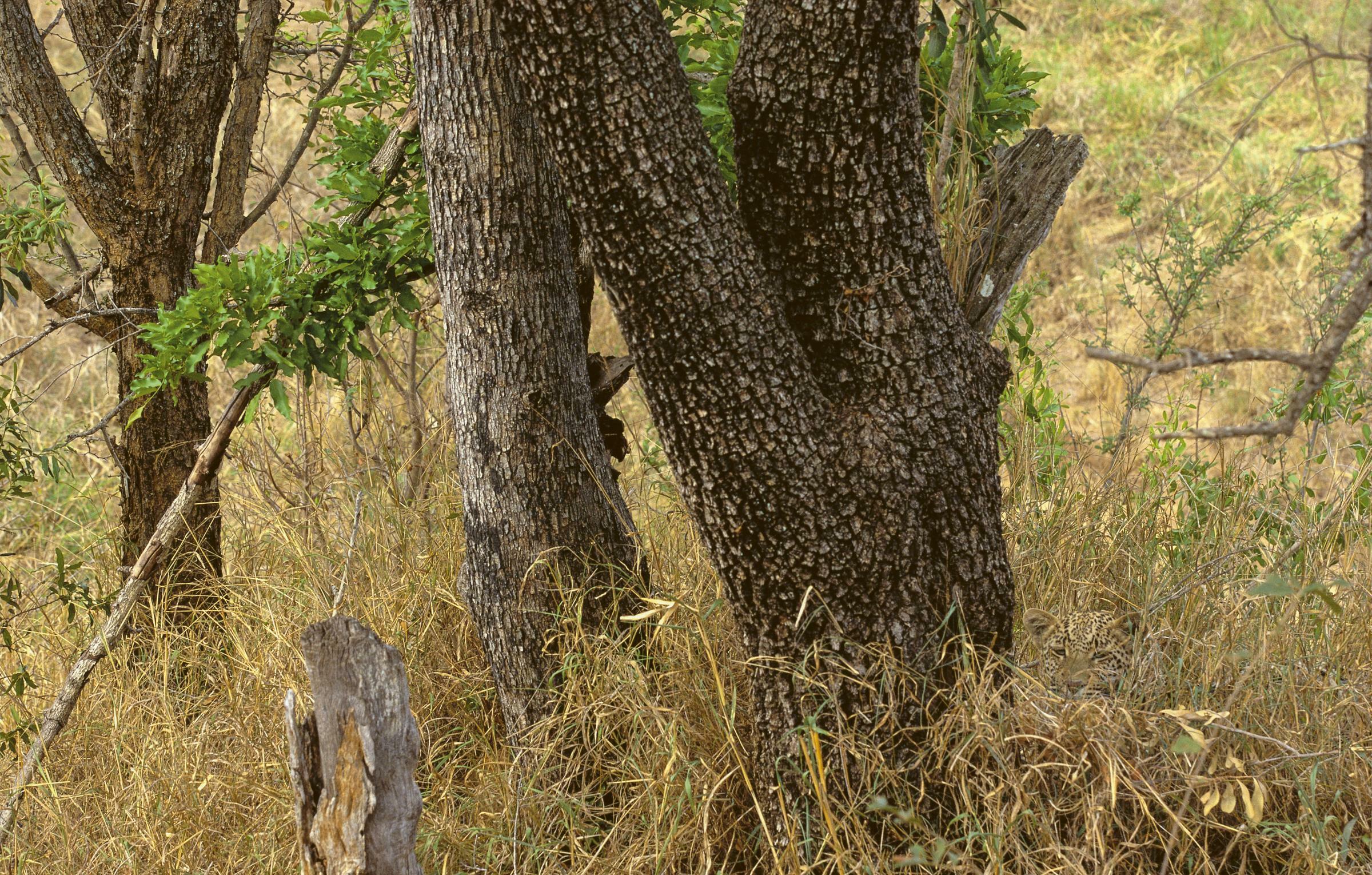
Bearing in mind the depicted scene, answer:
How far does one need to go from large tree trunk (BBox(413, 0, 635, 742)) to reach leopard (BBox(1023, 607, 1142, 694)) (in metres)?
1.02

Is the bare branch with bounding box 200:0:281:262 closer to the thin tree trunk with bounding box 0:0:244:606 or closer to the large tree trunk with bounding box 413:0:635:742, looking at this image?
the thin tree trunk with bounding box 0:0:244:606

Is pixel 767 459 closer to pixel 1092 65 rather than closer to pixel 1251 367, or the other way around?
pixel 1251 367

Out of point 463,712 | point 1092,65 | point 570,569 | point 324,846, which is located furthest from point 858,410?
point 1092,65

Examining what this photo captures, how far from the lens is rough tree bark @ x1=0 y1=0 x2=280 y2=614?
3.08 meters

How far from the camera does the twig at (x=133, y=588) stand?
9.07ft

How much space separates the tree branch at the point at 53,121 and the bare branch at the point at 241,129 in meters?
0.29

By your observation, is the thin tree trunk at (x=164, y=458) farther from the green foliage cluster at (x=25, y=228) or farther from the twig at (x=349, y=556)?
the twig at (x=349, y=556)

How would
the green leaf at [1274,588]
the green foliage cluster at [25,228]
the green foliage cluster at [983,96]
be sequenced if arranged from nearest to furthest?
the green leaf at [1274,588] → the green foliage cluster at [983,96] → the green foliage cluster at [25,228]

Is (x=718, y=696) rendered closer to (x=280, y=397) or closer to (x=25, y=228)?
(x=280, y=397)

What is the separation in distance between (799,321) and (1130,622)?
1232 millimetres

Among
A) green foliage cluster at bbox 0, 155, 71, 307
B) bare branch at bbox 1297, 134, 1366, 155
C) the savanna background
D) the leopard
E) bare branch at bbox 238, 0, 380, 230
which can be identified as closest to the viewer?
bare branch at bbox 1297, 134, 1366, 155

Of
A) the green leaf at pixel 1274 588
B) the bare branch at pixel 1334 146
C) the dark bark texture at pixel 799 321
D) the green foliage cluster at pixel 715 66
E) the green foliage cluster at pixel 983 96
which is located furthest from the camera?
the green foliage cluster at pixel 715 66

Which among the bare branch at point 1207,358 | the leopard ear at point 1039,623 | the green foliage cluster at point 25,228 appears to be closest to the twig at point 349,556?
the green foliage cluster at point 25,228

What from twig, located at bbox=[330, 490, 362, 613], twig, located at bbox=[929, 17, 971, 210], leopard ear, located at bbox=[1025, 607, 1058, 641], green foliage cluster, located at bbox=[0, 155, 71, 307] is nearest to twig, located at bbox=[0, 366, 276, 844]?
twig, located at bbox=[330, 490, 362, 613]
